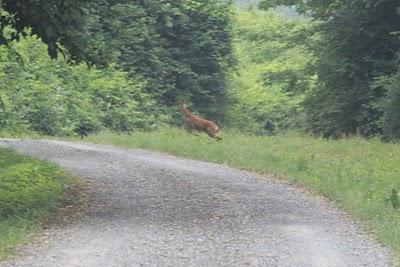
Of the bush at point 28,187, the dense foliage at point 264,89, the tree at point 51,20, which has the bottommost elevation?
the dense foliage at point 264,89

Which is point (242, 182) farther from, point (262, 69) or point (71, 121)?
point (262, 69)

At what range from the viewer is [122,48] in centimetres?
3784

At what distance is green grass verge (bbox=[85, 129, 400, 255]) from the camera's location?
1321 centimetres

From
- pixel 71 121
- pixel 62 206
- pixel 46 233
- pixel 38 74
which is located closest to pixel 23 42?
pixel 38 74

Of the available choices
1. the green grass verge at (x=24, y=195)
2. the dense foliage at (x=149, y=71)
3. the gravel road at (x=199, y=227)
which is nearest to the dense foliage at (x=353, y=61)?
the dense foliage at (x=149, y=71)

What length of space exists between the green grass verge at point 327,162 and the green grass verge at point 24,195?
15.0 ft

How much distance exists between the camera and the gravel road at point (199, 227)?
33.0ft

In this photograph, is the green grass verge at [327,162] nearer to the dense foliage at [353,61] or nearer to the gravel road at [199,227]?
the gravel road at [199,227]

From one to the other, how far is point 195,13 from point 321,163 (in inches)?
926

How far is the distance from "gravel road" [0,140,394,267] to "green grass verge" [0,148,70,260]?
1.25 feet

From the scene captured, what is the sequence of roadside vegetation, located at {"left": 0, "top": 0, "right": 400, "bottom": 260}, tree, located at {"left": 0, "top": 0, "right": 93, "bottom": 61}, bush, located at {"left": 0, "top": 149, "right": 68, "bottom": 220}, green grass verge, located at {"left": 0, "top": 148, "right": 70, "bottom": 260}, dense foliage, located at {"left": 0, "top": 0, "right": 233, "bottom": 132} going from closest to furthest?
green grass verge, located at {"left": 0, "top": 148, "right": 70, "bottom": 260}
bush, located at {"left": 0, "top": 149, "right": 68, "bottom": 220}
tree, located at {"left": 0, "top": 0, "right": 93, "bottom": 61}
roadside vegetation, located at {"left": 0, "top": 0, "right": 400, "bottom": 260}
dense foliage, located at {"left": 0, "top": 0, "right": 233, "bottom": 132}

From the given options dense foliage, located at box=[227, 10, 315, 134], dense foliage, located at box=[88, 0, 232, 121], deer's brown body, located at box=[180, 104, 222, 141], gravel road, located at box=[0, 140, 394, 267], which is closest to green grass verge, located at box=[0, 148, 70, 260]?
gravel road, located at box=[0, 140, 394, 267]

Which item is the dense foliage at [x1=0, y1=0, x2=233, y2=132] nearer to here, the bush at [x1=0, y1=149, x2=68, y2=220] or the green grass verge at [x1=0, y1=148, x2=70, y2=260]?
the bush at [x1=0, y1=149, x2=68, y2=220]

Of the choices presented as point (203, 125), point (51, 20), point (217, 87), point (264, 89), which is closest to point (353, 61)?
point (203, 125)
